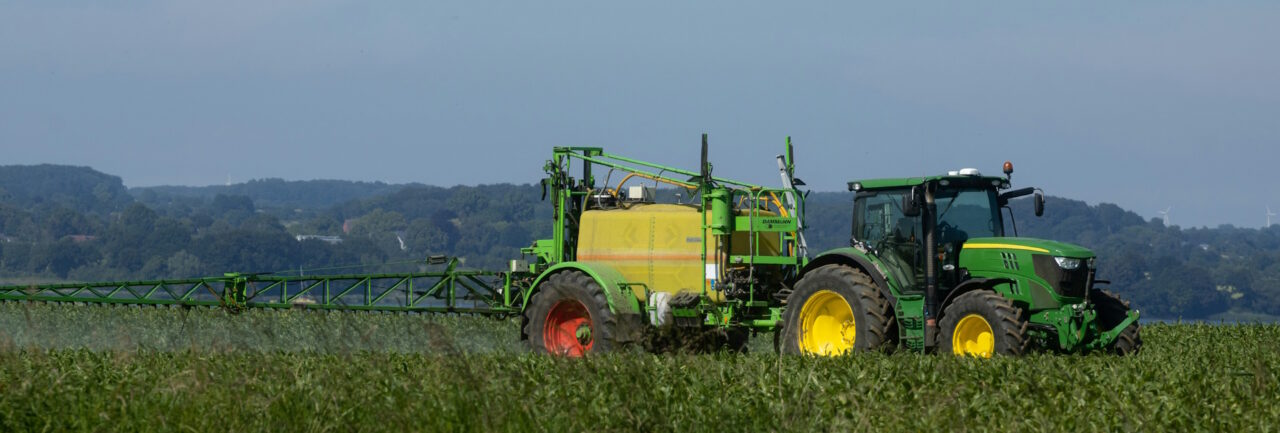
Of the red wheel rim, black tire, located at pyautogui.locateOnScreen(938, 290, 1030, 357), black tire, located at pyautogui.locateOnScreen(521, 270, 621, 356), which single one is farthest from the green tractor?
the red wheel rim

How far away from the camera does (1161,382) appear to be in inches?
445

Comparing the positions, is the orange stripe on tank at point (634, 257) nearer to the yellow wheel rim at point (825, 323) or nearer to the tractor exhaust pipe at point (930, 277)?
the yellow wheel rim at point (825, 323)

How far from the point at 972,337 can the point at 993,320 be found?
19.5 inches

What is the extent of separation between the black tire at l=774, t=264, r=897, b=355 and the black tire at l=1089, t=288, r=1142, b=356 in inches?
80.9

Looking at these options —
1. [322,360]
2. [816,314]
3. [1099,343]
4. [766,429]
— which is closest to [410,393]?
[766,429]

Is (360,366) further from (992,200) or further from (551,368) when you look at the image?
(992,200)

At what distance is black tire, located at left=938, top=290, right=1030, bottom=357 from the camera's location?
13445 millimetres

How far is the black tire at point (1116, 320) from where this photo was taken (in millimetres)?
14414

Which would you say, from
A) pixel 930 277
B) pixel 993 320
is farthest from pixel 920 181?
pixel 993 320

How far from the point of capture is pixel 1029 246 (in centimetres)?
1420

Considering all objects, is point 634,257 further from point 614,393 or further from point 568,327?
point 614,393

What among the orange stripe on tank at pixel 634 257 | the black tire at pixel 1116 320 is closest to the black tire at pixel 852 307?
the orange stripe on tank at pixel 634 257

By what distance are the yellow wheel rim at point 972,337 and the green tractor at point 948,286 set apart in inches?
0.4

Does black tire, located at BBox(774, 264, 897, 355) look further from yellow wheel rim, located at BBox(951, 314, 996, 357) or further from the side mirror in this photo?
the side mirror
